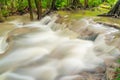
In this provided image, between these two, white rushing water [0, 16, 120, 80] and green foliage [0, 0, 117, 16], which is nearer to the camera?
white rushing water [0, 16, 120, 80]

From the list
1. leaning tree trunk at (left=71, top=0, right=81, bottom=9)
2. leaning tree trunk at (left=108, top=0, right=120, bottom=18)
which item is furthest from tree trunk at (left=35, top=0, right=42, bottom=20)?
leaning tree trunk at (left=108, top=0, right=120, bottom=18)

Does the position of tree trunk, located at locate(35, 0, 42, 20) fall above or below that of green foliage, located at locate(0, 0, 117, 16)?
above

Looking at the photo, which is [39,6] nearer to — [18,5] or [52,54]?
[18,5]

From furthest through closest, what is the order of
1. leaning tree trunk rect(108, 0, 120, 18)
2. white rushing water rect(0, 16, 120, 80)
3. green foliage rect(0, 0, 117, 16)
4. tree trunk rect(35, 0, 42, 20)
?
1. green foliage rect(0, 0, 117, 16)
2. tree trunk rect(35, 0, 42, 20)
3. leaning tree trunk rect(108, 0, 120, 18)
4. white rushing water rect(0, 16, 120, 80)

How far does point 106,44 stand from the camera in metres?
7.91

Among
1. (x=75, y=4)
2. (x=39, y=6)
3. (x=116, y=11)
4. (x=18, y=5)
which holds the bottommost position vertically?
(x=18, y=5)

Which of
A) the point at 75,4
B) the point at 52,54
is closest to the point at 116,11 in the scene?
the point at 75,4

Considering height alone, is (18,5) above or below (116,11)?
below

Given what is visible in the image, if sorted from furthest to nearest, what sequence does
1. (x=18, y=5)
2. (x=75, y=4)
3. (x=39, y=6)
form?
(x=18, y=5)
(x=75, y=4)
(x=39, y=6)

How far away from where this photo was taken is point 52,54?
8.12 metres

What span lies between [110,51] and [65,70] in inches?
55.5

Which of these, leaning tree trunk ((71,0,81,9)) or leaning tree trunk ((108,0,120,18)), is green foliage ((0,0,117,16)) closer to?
leaning tree trunk ((71,0,81,9))

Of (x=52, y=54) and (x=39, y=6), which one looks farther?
(x=39, y=6)

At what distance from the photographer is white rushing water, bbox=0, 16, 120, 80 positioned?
6898 mm
